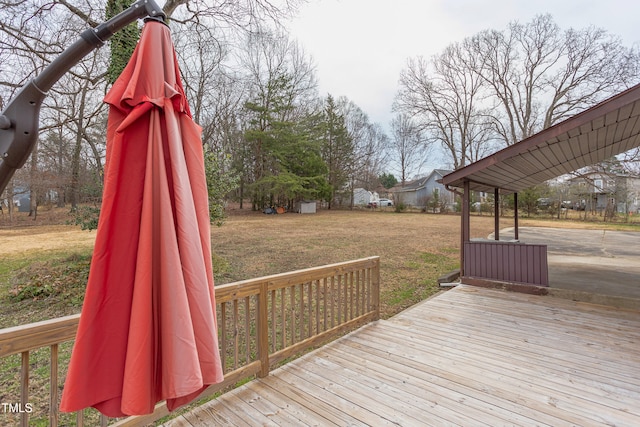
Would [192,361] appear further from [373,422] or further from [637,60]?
[637,60]

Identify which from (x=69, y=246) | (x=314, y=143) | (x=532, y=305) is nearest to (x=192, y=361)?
(x=532, y=305)

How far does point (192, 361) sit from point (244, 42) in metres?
7.18

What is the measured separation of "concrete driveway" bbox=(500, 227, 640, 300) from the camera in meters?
4.98

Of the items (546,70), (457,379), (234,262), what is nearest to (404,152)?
(546,70)

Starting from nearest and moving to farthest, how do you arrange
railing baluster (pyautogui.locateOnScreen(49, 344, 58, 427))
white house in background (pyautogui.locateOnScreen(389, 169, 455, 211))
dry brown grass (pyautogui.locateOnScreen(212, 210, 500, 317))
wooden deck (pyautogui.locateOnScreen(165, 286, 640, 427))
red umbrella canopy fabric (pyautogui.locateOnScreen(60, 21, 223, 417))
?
1. red umbrella canopy fabric (pyautogui.locateOnScreen(60, 21, 223, 417))
2. railing baluster (pyautogui.locateOnScreen(49, 344, 58, 427))
3. wooden deck (pyautogui.locateOnScreen(165, 286, 640, 427))
4. dry brown grass (pyautogui.locateOnScreen(212, 210, 500, 317))
5. white house in background (pyautogui.locateOnScreen(389, 169, 455, 211))

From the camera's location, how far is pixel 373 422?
79.4 inches

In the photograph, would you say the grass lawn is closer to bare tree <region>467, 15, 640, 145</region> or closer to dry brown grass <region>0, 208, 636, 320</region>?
dry brown grass <region>0, 208, 636, 320</region>

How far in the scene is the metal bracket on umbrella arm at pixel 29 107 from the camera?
1119mm

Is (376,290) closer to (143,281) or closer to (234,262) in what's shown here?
(143,281)

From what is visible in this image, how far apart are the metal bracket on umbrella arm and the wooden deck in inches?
70.8

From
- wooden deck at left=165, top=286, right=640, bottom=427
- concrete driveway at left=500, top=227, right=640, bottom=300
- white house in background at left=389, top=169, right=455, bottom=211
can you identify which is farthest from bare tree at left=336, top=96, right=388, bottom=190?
wooden deck at left=165, top=286, right=640, bottom=427

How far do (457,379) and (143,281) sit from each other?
2560mm

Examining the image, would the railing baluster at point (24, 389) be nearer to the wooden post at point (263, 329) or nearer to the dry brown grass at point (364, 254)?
the wooden post at point (263, 329)

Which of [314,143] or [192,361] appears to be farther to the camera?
[314,143]
